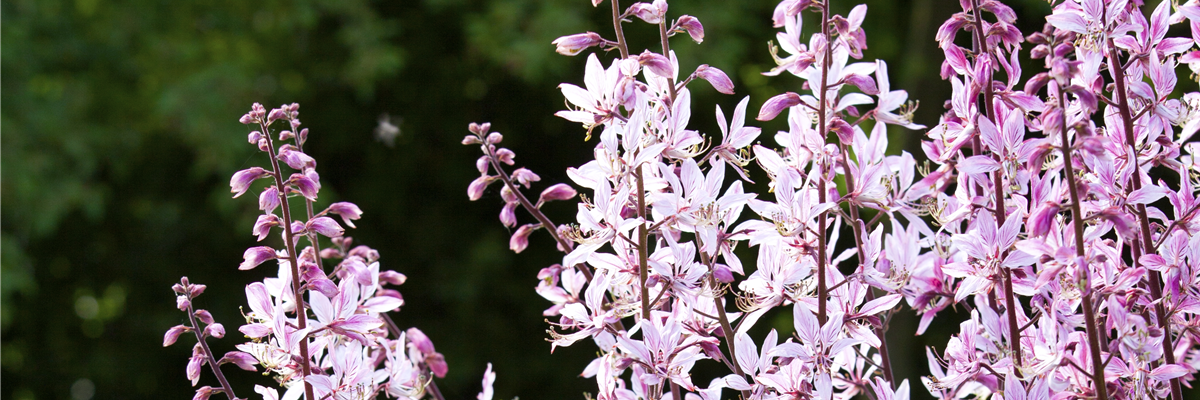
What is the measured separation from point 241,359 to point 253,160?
2.97 metres

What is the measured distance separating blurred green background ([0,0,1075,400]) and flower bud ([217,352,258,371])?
8.88 ft

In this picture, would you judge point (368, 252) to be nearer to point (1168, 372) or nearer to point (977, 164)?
point (977, 164)

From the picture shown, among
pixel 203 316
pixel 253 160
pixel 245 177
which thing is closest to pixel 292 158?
pixel 245 177

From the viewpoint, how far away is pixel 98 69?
3990 mm

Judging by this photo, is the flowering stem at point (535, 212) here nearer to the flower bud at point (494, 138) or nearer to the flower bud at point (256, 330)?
the flower bud at point (494, 138)

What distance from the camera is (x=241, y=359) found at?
0.75m

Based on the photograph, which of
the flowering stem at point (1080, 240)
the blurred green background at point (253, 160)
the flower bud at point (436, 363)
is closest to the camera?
the flowering stem at point (1080, 240)

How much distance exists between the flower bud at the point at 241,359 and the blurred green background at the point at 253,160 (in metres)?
2.71

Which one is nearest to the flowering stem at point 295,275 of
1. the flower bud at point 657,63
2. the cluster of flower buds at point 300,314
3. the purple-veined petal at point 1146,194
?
the cluster of flower buds at point 300,314

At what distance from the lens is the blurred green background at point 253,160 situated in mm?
3529

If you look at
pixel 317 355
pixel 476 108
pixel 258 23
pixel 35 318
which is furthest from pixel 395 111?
pixel 317 355

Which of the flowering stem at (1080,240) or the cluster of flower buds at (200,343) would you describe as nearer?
the flowering stem at (1080,240)

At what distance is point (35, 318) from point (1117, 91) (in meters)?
4.55

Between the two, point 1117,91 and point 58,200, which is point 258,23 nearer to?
point 58,200
